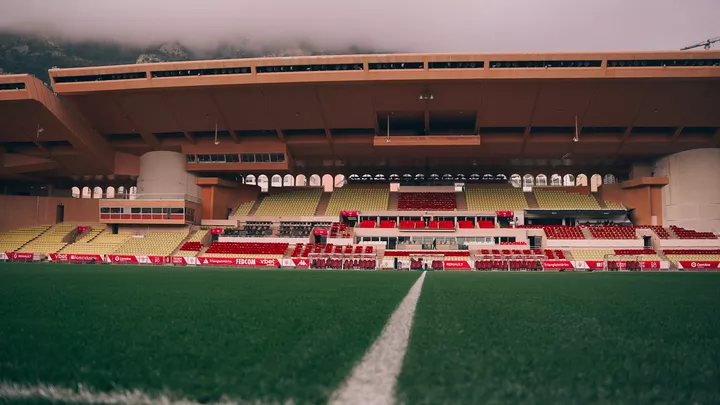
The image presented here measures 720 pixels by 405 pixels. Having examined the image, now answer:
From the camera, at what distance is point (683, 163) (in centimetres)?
3862

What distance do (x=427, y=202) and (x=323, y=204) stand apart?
34.7ft

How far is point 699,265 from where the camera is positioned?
31.5 meters

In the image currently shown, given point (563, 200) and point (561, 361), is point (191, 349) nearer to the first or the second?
point (561, 361)

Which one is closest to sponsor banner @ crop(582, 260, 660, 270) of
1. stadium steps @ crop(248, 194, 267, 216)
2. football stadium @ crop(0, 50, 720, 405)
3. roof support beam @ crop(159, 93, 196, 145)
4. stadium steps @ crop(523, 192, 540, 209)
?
football stadium @ crop(0, 50, 720, 405)

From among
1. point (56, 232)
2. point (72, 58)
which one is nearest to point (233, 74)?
point (56, 232)

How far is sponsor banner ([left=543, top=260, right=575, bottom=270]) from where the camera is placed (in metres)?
32.2

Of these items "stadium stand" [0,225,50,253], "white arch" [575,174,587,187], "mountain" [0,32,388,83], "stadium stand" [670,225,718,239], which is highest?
"mountain" [0,32,388,83]

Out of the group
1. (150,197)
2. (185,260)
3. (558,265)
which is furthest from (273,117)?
(558,265)

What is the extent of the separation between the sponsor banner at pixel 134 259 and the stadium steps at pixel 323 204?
15.8 m

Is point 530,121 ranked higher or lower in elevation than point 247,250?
higher

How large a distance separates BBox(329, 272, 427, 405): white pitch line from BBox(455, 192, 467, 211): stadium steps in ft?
140

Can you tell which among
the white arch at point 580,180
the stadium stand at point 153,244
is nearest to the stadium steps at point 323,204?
the stadium stand at point 153,244

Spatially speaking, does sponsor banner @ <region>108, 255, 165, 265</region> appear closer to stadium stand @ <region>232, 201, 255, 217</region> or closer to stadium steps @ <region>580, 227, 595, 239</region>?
stadium stand @ <region>232, 201, 255, 217</region>

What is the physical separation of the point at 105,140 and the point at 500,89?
33.3 meters
